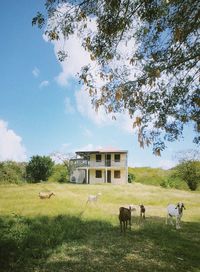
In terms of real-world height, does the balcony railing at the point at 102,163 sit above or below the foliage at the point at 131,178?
above

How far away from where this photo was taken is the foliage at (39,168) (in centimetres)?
6162

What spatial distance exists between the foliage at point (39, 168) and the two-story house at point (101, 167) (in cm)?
595

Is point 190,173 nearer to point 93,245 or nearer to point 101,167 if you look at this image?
point 101,167

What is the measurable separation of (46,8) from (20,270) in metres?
8.15

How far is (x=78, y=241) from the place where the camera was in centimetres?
1379

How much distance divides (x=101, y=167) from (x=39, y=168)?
1138 cm

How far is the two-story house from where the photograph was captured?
64250 millimetres

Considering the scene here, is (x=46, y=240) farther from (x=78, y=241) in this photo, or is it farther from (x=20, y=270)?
(x=20, y=270)

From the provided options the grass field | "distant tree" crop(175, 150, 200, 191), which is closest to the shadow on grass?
the grass field

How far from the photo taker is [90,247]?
12984 mm

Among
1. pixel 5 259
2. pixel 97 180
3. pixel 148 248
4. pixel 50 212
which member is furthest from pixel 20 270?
pixel 97 180

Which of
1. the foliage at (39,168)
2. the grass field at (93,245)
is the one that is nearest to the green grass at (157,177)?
the foliage at (39,168)

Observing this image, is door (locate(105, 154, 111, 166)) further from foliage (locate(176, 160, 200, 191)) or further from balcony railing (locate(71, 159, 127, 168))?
foliage (locate(176, 160, 200, 191))

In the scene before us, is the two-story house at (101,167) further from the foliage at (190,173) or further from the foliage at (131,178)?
the foliage at (190,173)
